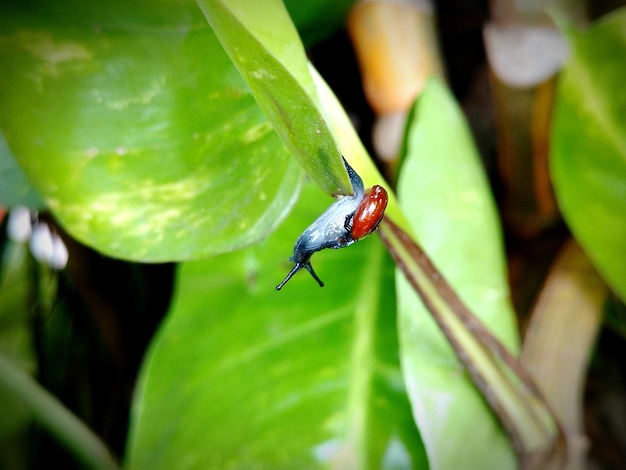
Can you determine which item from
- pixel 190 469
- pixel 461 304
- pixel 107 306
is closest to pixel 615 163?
pixel 461 304

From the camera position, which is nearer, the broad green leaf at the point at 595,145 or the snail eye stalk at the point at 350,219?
the snail eye stalk at the point at 350,219

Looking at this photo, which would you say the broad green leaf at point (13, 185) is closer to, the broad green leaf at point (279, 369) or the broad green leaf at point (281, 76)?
the broad green leaf at point (279, 369)

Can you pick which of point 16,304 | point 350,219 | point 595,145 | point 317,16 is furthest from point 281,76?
point 16,304

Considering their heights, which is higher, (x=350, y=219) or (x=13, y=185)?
(x=13, y=185)

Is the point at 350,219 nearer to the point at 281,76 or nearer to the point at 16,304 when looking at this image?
the point at 281,76

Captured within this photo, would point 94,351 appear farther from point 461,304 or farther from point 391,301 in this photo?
point 461,304

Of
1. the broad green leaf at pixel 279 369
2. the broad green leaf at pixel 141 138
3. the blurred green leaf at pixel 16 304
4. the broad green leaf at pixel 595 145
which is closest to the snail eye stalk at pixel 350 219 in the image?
the broad green leaf at pixel 141 138
